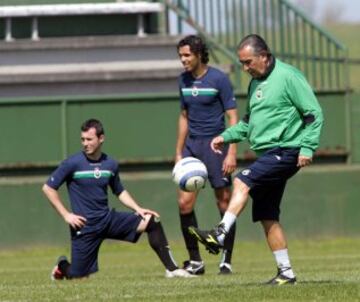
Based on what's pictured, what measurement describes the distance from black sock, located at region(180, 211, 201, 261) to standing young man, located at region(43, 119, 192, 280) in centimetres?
64

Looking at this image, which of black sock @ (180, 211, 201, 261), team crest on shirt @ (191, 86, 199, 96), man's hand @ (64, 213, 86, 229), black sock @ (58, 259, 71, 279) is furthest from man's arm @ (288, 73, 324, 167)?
black sock @ (58, 259, 71, 279)

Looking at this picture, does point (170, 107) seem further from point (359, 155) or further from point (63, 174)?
point (63, 174)

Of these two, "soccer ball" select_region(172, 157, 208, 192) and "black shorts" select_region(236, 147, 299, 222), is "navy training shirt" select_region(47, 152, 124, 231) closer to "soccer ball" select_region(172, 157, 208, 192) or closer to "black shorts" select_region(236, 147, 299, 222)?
"soccer ball" select_region(172, 157, 208, 192)

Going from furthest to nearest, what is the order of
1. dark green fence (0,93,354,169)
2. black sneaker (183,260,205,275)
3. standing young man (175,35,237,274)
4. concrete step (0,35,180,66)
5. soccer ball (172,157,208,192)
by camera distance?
concrete step (0,35,180,66), dark green fence (0,93,354,169), standing young man (175,35,237,274), black sneaker (183,260,205,275), soccer ball (172,157,208,192)

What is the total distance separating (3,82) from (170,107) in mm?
2910

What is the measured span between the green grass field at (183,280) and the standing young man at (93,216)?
267 mm

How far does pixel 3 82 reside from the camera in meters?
21.7

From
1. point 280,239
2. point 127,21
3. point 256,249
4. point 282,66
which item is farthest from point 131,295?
point 127,21

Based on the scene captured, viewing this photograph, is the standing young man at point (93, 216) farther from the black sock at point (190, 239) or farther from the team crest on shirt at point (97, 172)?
the black sock at point (190, 239)

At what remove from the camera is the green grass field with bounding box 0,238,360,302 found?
34.1 ft

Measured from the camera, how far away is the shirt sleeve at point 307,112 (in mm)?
10836

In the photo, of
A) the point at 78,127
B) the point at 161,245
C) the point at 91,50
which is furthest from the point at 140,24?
the point at 161,245

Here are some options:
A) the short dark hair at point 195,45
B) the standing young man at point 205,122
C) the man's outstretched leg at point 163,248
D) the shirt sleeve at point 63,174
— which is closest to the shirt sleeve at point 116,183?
the shirt sleeve at point 63,174

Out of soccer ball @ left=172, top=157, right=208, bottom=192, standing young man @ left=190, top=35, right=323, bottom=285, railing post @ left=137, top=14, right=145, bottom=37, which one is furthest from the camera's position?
railing post @ left=137, top=14, right=145, bottom=37
